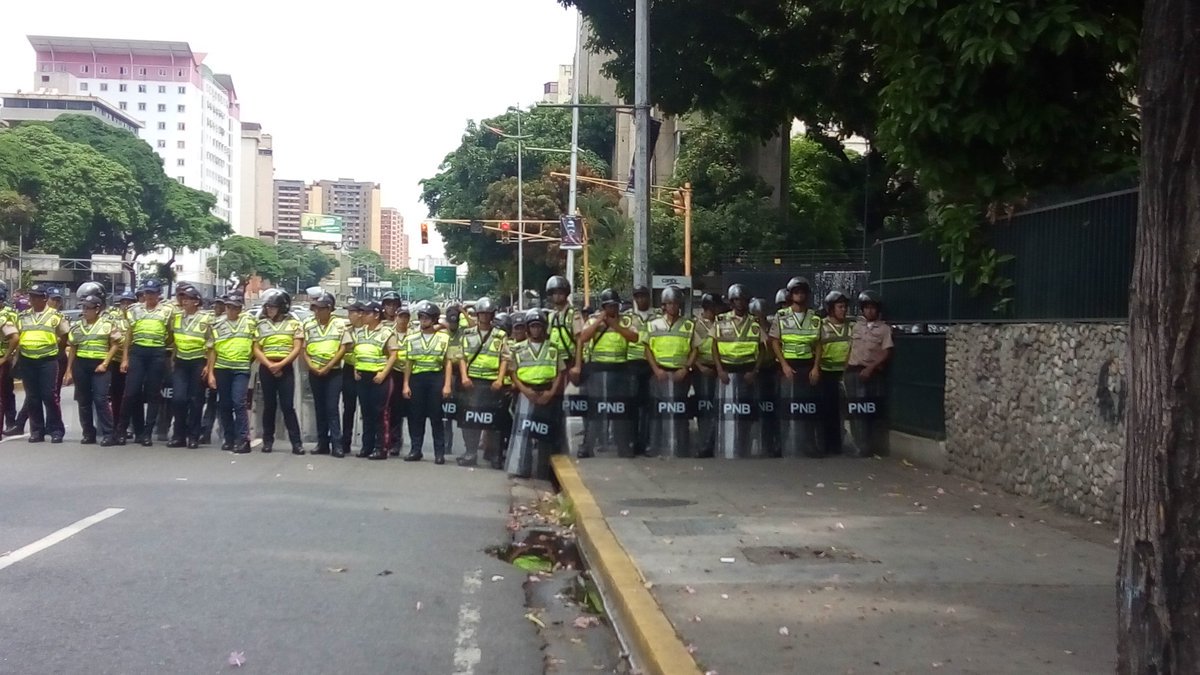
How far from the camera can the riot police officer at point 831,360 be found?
46.4ft

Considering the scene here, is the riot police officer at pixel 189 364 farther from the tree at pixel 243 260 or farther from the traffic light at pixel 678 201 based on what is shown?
the tree at pixel 243 260

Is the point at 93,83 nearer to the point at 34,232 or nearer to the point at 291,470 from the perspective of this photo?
the point at 34,232

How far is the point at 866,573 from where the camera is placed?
26.1ft

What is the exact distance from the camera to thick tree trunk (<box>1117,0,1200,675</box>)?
3.92 metres

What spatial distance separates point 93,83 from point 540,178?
339ft

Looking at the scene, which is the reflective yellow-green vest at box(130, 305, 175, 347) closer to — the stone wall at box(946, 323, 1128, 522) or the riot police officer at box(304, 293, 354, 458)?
the riot police officer at box(304, 293, 354, 458)

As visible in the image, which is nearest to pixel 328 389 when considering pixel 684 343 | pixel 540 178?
pixel 684 343

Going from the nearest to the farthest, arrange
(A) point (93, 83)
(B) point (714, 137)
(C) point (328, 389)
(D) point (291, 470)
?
(D) point (291, 470) < (C) point (328, 389) < (B) point (714, 137) < (A) point (93, 83)

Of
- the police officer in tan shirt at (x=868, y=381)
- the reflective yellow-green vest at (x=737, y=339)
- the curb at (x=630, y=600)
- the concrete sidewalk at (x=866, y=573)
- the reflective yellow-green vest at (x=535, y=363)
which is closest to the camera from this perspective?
the curb at (x=630, y=600)

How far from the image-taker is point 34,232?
63031 mm

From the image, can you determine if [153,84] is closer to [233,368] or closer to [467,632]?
[233,368]

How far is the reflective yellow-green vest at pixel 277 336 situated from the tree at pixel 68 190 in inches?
2041

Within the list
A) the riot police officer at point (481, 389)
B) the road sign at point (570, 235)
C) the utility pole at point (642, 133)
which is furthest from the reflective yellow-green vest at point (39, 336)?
the road sign at point (570, 235)

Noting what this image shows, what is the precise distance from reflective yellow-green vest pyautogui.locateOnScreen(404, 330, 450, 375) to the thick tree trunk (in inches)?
423
